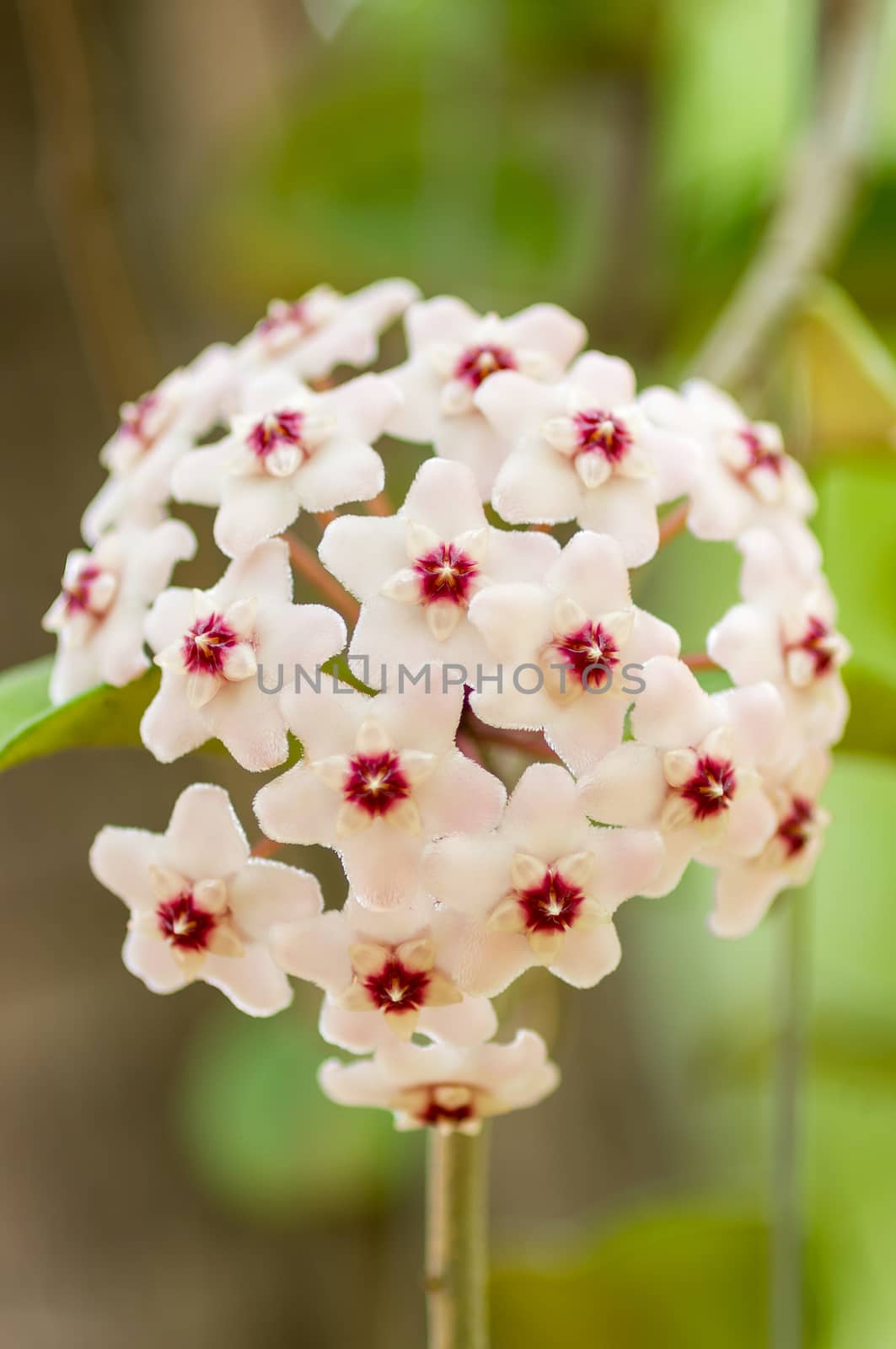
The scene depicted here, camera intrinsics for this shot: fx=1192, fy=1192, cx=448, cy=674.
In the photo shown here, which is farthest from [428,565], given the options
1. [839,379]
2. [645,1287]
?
[645,1287]

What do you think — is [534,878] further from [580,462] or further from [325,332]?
[325,332]

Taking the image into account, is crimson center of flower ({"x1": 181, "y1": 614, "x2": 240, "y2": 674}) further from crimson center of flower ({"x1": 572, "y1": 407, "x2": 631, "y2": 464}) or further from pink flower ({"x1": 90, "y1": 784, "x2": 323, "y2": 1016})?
crimson center of flower ({"x1": 572, "y1": 407, "x2": 631, "y2": 464})

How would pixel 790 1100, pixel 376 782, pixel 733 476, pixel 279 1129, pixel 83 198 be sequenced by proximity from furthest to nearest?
1. pixel 279 1129
2. pixel 83 198
3. pixel 790 1100
4. pixel 733 476
5. pixel 376 782

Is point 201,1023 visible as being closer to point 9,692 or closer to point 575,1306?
point 575,1306

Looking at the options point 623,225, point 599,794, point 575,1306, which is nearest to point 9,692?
point 599,794

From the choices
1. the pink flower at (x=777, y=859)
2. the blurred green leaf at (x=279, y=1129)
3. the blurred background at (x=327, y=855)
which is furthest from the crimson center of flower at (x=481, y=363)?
the blurred green leaf at (x=279, y=1129)

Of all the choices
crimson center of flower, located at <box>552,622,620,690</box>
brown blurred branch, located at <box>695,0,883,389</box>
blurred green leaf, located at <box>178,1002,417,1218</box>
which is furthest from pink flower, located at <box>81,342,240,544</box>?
blurred green leaf, located at <box>178,1002,417,1218</box>
